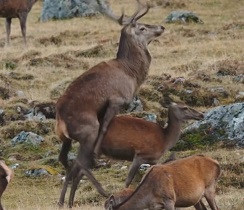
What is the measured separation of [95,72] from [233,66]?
11877 mm

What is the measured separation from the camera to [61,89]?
22.7 meters

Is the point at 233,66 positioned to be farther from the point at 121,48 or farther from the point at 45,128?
the point at 121,48

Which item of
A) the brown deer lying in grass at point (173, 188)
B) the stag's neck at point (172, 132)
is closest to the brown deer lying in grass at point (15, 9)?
the stag's neck at point (172, 132)

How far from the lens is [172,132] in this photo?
13.3 m

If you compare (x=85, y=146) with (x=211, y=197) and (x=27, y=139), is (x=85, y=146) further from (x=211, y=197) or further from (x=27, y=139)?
(x=27, y=139)

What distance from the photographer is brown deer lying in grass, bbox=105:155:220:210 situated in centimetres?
1059

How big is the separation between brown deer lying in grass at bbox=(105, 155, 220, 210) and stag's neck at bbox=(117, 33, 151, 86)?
9.70ft

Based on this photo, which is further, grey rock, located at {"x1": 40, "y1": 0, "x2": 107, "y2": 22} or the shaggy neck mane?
grey rock, located at {"x1": 40, "y1": 0, "x2": 107, "y2": 22}

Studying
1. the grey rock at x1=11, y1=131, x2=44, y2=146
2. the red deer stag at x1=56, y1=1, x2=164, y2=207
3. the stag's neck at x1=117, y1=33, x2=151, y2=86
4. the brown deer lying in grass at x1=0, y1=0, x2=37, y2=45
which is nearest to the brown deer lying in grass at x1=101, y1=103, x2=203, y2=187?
the red deer stag at x1=56, y1=1, x2=164, y2=207

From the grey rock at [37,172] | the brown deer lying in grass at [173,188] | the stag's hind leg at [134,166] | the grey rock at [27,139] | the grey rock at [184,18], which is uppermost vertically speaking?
the brown deer lying in grass at [173,188]

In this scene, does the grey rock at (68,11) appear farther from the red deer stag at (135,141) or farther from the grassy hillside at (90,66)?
the red deer stag at (135,141)

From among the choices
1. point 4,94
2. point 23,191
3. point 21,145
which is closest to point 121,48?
point 23,191

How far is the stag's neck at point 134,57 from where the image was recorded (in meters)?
14.0

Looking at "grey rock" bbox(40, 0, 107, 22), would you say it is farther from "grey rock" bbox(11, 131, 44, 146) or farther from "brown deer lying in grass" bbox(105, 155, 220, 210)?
"brown deer lying in grass" bbox(105, 155, 220, 210)
